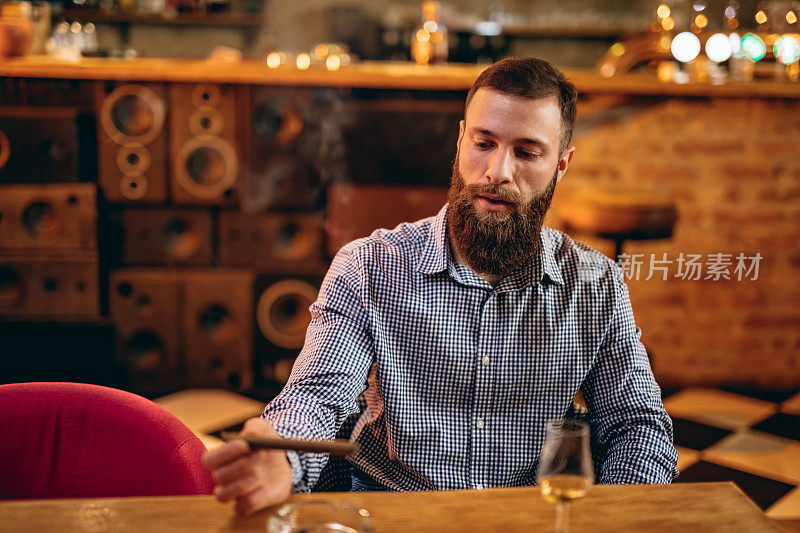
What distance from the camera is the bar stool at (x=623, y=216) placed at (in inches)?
111

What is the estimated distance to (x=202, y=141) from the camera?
315 centimetres

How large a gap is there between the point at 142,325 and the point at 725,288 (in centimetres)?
237

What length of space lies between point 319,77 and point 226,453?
7.57 ft

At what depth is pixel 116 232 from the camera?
3.16 meters

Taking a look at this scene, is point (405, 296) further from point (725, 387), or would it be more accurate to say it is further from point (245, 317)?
point (725, 387)

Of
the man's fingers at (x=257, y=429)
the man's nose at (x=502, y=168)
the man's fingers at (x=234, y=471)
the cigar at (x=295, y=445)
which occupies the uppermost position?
the man's nose at (x=502, y=168)

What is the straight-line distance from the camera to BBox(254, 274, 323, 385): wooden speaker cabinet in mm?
3205

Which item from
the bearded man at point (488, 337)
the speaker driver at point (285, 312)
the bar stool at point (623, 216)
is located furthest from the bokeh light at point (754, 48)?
the bearded man at point (488, 337)

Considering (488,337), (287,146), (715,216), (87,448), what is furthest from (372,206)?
(87,448)

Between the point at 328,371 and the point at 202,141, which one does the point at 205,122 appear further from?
the point at 328,371

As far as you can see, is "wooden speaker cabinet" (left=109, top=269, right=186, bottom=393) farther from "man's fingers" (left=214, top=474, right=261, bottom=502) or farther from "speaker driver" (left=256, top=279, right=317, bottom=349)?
"man's fingers" (left=214, top=474, right=261, bottom=502)

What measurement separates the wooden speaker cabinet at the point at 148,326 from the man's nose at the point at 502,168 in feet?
6.87

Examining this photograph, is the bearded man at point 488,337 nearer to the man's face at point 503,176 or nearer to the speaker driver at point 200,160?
the man's face at point 503,176

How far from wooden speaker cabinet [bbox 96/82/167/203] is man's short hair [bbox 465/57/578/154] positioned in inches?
78.2
